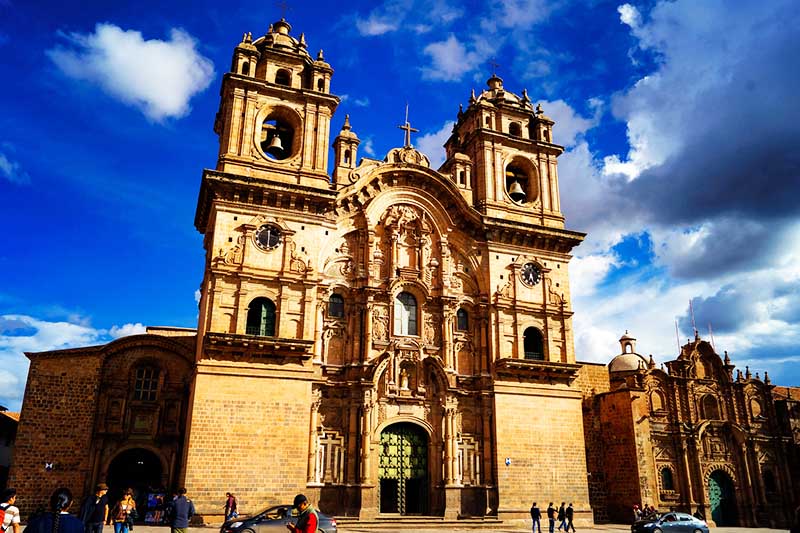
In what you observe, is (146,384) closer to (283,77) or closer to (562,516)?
(283,77)

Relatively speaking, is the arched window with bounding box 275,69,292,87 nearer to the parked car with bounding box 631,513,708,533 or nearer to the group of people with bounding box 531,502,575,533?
the group of people with bounding box 531,502,575,533

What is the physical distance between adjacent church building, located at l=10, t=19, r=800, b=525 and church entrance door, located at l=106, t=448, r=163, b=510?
0.08 metres

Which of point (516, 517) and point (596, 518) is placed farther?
point (596, 518)

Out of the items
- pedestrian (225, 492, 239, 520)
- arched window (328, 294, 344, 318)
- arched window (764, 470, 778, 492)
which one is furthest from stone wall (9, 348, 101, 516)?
arched window (764, 470, 778, 492)

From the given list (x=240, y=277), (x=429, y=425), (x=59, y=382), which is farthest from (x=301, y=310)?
(x=59, y=382)

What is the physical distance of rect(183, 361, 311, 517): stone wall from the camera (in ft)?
73.4

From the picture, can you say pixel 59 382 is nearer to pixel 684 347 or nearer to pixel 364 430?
pixel 364 430

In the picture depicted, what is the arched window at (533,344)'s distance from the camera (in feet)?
97.3

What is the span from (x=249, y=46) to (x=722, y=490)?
3435 centimetres

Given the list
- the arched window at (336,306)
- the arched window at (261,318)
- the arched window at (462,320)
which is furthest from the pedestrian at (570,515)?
the arched window at (261,318)

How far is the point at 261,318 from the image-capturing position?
995 inches

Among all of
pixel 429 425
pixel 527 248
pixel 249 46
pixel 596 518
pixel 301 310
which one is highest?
pixel 249 46

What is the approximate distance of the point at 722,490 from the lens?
119ft

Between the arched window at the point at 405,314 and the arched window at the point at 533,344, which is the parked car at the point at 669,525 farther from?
the arched window at the point at 405,314
